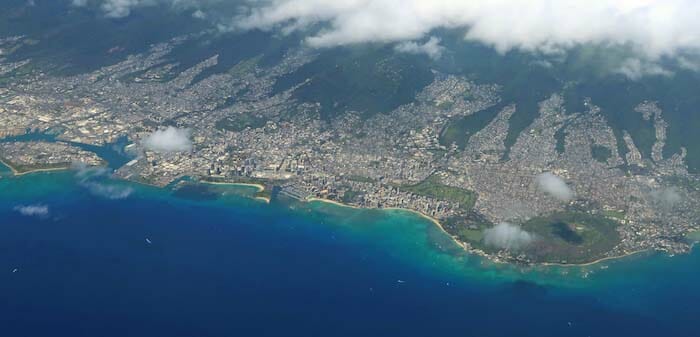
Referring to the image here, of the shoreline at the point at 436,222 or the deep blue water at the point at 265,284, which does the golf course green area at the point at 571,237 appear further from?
the deep blue water at the point at 265,284

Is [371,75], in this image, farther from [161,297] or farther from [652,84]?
[161,297]

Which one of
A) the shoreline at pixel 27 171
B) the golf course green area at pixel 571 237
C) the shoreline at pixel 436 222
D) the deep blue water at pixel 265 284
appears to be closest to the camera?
the deep blue water at pixel 265 284

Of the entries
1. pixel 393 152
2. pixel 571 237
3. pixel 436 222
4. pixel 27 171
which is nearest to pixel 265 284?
pixel 436 222

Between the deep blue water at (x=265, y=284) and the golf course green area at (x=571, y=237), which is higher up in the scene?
the golf course green area at (x=571, y=237)

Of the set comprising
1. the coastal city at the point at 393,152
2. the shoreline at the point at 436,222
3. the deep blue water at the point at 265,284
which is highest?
the coastal city at the point at 393,152

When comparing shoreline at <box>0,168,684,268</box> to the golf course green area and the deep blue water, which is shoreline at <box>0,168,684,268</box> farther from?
the deep blue water

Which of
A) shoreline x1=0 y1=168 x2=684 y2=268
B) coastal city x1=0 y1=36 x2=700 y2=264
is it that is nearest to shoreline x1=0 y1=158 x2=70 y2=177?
shoreline x1=0 y1=168 x2=684 y2=268

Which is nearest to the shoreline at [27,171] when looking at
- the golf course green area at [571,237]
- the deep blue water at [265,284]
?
the deep blue water at [265,284]

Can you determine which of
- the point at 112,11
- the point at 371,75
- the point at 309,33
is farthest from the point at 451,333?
the point at 112,11
